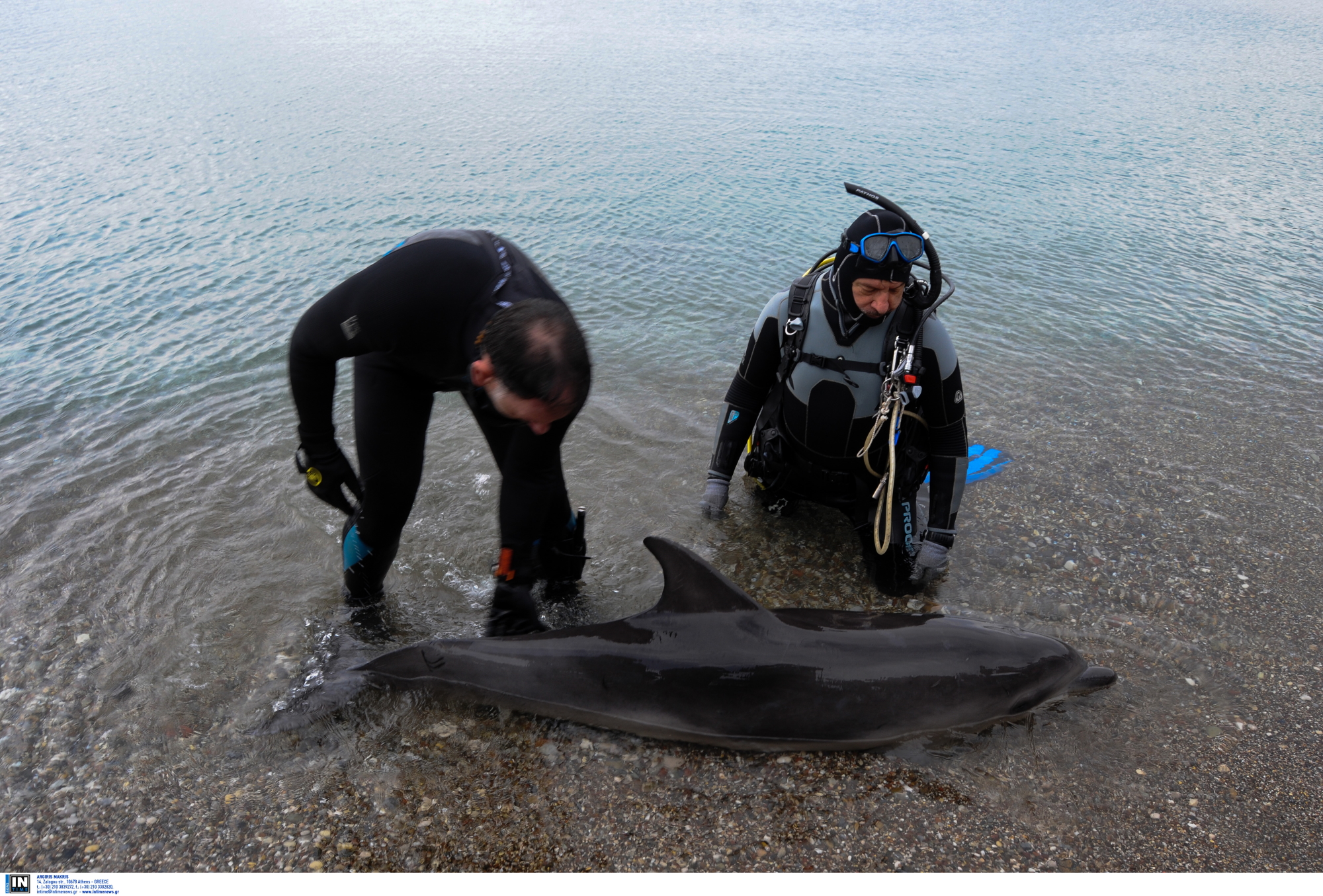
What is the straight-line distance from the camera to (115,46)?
2014 cm

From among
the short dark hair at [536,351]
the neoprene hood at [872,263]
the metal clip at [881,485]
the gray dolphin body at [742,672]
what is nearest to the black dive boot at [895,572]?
the metal clip at [881,485]

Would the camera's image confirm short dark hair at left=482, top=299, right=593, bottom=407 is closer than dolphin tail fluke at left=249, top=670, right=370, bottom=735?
Yes

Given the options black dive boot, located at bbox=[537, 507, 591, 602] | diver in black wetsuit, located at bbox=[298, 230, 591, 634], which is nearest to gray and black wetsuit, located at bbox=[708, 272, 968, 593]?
black dive boot, located at bbox=[537, 507, 591, 602]

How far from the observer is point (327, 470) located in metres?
3.17

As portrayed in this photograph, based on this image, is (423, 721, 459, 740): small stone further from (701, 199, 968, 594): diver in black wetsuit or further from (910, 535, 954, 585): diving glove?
(910, 535, 954, 585): diving glove

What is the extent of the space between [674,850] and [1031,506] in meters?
3.11

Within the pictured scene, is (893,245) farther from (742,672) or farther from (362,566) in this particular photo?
(362,566)

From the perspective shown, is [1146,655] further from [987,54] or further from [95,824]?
[987,54]

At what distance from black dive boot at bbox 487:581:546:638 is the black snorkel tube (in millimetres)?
2124

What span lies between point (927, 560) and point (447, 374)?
2.44 meters

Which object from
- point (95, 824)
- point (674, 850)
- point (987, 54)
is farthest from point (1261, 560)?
point (987, 54)

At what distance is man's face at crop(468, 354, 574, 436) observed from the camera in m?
2.34

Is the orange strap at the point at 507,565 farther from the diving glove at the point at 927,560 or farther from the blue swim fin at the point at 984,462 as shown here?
the blue swim fin at the point at 984,462

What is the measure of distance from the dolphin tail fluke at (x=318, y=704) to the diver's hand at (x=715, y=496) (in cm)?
196
